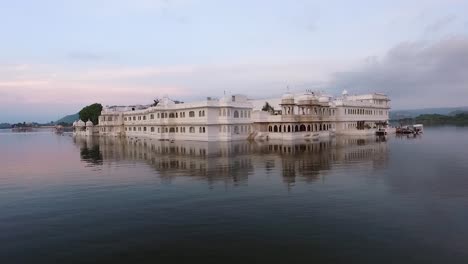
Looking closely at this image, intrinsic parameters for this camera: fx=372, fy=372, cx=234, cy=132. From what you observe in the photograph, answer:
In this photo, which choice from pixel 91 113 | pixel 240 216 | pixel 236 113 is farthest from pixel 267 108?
pixel 240 216

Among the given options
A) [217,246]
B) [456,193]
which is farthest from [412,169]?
[217,246]

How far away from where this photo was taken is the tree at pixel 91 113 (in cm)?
12238

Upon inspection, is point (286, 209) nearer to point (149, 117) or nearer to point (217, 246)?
point (217, 246)

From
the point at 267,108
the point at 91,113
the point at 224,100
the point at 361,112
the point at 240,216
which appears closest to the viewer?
the point at 240,216

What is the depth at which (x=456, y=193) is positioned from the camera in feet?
64.8

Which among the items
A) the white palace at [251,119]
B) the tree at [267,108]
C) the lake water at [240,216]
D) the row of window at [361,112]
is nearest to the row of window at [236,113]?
the white palace at [251,119]

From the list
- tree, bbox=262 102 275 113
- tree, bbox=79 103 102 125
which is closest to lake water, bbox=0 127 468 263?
tree, bbox=262 102 275 113

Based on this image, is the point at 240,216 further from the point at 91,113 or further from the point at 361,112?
the point at 91,113

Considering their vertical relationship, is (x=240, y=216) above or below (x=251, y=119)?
below

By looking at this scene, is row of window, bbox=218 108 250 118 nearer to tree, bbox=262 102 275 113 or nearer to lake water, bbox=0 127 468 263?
tree, bbox=262 102 275 113

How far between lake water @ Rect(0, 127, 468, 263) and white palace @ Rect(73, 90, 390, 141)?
1318 inches

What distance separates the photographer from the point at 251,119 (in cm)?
6838

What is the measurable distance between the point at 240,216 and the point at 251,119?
173 feet

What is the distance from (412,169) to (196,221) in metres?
20.5
